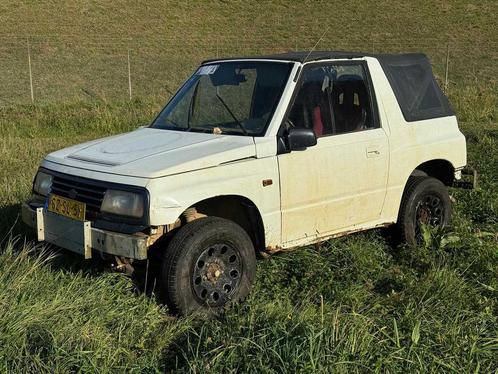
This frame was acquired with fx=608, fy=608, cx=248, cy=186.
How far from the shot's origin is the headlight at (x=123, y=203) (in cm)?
378

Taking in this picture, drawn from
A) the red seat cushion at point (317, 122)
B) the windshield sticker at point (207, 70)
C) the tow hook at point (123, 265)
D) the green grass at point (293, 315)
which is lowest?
the green grass at point (293, 315)

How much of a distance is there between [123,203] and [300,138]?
1.33 meters

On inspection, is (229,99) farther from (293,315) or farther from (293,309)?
(293,315)

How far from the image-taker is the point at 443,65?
24.8 meters

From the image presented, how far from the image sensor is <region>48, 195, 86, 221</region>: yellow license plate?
4.02m

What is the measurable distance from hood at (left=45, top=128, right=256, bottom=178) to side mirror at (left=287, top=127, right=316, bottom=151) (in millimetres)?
282

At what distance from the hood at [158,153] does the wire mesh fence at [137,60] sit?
12716 millimetres

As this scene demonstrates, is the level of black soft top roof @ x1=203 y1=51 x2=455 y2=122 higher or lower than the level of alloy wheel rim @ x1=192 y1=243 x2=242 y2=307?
higher

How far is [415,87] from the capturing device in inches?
215

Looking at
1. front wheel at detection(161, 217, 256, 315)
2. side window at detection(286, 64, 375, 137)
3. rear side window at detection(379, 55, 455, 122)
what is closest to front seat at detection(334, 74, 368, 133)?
side window at detection(286, 64, 375, 137)

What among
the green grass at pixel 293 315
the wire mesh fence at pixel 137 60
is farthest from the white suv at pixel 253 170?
the wire mesh fence at pixel 137 60

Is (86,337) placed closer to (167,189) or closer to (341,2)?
(167,189)

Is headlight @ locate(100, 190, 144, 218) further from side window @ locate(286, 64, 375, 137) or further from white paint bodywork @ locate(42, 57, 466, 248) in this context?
side window @ locate(286, 64, 375, 137)

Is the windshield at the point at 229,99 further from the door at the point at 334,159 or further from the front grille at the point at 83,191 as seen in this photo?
the front grille at the point at 83,191
